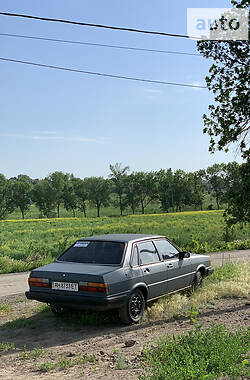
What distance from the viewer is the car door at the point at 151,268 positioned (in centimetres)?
734

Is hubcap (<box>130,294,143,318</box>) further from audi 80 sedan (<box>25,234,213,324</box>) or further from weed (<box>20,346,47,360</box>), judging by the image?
weed (<box>20,346,47,360</box>)

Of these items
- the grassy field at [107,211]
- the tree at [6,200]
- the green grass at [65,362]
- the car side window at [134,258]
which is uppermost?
the tree at [6,200]

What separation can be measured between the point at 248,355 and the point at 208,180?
107m

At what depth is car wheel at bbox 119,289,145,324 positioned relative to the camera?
6.74 meters

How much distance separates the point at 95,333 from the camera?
651 centimetres

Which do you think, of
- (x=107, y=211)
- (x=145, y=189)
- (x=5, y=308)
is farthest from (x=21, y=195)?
(x=5, y=308)

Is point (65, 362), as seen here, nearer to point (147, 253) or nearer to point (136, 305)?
point (136, 305)

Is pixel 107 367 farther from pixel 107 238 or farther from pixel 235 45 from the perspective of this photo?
pixel 235 45

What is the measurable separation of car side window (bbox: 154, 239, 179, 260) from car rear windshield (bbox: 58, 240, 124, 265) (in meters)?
1.08

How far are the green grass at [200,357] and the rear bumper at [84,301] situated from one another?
1186 mm

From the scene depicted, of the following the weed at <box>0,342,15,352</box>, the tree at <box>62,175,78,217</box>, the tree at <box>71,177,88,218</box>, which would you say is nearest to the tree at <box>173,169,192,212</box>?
the tree at <box>71,177,88,218</box>

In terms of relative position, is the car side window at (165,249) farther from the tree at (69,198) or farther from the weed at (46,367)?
the tree at (69,198)

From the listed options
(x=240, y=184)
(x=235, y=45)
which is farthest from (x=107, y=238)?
(x=235, y=45)

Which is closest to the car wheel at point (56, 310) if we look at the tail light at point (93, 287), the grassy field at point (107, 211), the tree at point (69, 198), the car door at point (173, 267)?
the tail light at point (93, 287)
